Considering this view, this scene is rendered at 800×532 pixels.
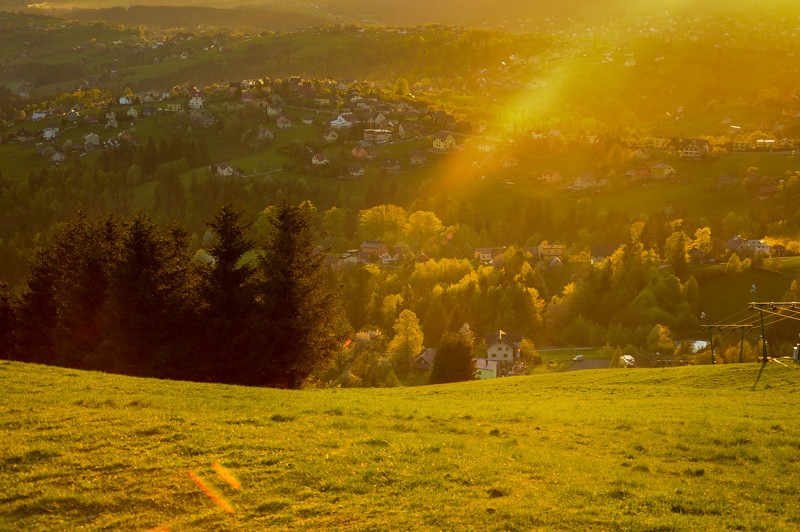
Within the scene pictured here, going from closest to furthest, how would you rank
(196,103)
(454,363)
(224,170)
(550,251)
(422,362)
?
1. (454,363)
2. (422,362)
3. (550,251)
4. (224,170)
5. (196,103)

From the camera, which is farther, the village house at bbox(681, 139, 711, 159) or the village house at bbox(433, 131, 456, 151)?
the village house at bbox(433, 131, 456, 151)

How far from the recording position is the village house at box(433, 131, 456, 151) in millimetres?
154750

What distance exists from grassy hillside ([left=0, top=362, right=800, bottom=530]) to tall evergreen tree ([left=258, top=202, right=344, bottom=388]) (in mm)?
8131

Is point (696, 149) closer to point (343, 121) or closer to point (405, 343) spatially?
point (343, 121)

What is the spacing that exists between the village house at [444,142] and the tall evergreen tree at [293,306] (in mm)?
123227

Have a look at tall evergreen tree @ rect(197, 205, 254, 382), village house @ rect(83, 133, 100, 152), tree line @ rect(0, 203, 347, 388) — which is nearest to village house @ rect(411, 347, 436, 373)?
tree line @ rect(0, 203, 347, 388)

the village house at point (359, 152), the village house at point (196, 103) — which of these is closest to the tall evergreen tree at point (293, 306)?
the village house at point (359, 152)

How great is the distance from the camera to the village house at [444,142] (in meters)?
155

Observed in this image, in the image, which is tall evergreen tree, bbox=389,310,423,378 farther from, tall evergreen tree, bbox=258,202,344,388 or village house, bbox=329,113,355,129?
village house, bbox=329,113,355,129

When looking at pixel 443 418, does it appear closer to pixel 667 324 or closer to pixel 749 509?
pixel 749 509

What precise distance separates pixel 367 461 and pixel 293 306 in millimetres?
17923

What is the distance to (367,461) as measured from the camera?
15344 mm

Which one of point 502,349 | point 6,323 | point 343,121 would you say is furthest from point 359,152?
point 6,323

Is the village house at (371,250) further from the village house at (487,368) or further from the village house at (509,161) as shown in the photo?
the village house at (509,161)
